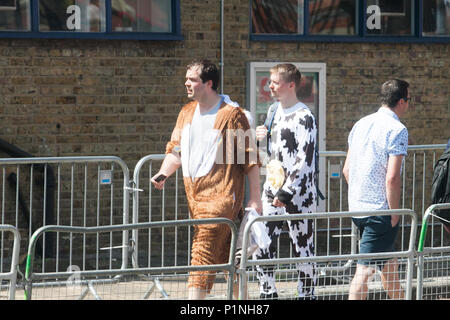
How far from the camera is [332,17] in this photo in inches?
472

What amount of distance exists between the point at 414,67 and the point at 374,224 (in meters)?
5.42

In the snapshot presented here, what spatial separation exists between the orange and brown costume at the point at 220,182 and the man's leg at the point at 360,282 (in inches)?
37.8

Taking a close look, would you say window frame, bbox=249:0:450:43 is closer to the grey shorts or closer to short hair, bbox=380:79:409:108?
short hair, bbox=380:79:409:108

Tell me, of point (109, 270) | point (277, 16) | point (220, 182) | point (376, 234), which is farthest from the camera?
point (277, 16)

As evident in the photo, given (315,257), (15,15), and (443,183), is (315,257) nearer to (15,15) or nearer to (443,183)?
(443,183)

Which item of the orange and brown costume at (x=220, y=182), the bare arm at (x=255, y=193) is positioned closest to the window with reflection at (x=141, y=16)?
the orange and brown costume at (x=220, y=182)

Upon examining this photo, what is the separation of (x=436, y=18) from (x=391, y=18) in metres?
0.60

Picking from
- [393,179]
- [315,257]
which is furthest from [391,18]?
[315,257]

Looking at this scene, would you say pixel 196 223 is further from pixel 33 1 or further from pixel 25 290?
pixel 33 1

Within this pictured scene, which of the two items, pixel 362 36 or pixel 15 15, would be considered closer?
pixel 15 15

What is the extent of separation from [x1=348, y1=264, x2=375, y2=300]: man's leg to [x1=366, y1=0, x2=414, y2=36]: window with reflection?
5.53 meters

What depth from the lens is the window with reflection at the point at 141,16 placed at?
36.8 feet

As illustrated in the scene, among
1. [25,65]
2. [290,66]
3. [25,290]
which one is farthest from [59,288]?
A: [25,65]

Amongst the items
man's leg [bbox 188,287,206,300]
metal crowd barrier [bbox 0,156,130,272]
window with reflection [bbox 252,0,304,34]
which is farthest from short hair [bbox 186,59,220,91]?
window with reflection [bbox 252,0,304,34]
